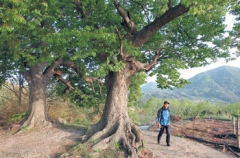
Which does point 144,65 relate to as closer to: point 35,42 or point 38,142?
point 35,42

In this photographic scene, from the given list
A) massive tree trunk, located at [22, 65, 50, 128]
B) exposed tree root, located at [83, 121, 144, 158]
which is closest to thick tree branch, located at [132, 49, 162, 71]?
exposed tree root, located at [83, 121, 144, 158]

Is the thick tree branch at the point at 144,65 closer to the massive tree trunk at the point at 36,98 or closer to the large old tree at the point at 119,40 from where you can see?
the large old tree at the point at 119,40

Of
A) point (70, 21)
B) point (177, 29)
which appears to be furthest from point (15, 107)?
point (177, 29)

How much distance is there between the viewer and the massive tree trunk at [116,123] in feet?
28.9

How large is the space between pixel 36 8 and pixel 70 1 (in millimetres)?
1811

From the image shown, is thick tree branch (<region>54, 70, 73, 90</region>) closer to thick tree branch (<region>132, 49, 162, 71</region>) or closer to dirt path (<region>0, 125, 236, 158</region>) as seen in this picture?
dirt path (<region>0, 125, 236, 158</region>)

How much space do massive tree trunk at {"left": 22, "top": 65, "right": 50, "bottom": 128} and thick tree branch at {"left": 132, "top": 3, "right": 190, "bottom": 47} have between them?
6575 mm

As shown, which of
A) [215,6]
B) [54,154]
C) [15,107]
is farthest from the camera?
[15,107]

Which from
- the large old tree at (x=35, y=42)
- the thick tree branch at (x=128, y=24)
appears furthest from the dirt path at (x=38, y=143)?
the thick tree branch at (x=128, y=24)

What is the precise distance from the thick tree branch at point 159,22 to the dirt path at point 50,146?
4.86 meters

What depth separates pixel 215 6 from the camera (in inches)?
280

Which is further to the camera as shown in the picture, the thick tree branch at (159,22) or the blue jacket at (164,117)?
the blue jacket at (164,117)

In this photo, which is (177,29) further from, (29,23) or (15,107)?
(15,107)

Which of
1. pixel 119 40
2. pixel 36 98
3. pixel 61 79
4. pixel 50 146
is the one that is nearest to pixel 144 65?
pixel 119 40
